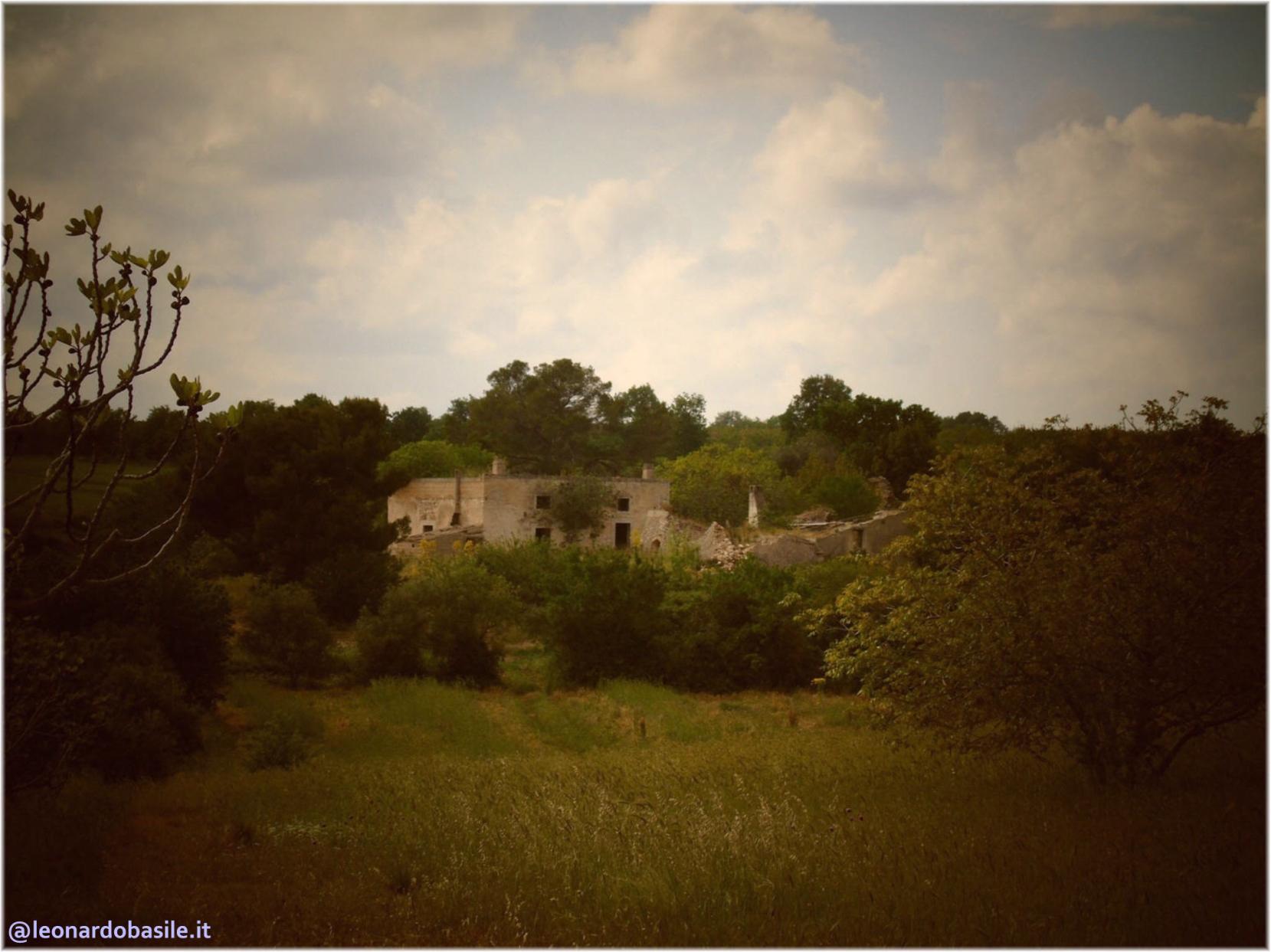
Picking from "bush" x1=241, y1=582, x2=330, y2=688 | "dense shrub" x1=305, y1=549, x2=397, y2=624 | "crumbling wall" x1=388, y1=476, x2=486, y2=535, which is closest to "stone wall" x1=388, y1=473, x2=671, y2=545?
"crumbling wall" x1=388, y1=476, x2=486, y2=535

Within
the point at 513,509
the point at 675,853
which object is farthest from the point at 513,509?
the point at 675,853

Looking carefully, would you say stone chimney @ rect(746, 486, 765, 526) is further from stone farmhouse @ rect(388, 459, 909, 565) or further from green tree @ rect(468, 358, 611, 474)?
green tree @ rect(468, 358, 611, 474)

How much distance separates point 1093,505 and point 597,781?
6.26m

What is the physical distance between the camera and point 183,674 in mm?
13969

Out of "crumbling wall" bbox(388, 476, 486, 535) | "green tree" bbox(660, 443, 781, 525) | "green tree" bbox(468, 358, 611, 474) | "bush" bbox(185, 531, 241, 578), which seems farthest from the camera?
"green tree" bbox(468, 358, 611, 474)

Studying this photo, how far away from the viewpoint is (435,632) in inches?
741

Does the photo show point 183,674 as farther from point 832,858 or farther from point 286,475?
point 832,858

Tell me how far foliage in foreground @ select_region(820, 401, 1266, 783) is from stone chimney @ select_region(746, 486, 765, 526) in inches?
1077

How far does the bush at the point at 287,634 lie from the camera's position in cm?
1738

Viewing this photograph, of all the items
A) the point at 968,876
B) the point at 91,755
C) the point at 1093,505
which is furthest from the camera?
the point at 91,755

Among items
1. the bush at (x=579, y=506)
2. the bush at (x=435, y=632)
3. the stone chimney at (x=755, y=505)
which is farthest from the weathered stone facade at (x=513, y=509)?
the bush at (x=435, y=632)

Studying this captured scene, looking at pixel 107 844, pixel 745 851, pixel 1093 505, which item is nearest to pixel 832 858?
pixel 745 851

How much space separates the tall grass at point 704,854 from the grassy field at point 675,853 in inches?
0.9

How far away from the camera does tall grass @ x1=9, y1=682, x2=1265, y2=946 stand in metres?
4.83
